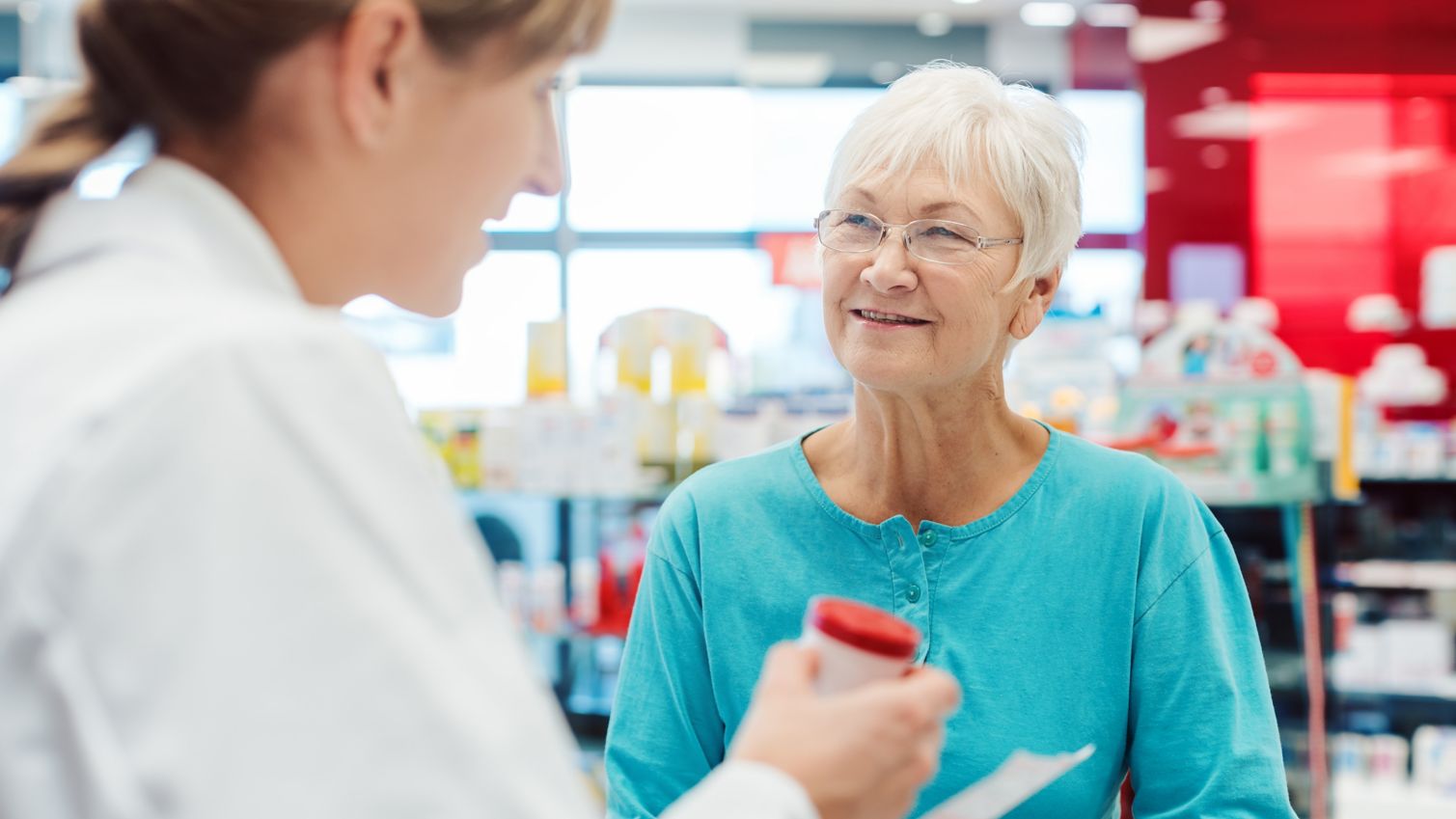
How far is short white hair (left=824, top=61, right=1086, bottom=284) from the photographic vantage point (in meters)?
1.62

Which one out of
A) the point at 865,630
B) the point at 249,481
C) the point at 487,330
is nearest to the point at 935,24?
the point at 487,330

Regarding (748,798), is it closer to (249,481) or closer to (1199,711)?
(249,481)

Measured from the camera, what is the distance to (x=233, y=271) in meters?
0.67

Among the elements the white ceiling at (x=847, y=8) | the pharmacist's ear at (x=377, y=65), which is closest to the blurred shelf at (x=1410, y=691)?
the white ceiling at (x=847, y=8)

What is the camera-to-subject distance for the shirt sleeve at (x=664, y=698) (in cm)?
159

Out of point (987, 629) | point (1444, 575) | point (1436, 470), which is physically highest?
point (987, 629)

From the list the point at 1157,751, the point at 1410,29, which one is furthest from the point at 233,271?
the point at 1410,29

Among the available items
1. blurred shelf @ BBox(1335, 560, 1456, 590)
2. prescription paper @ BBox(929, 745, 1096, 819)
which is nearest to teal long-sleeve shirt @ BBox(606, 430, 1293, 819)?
prescription paper @ BBox(929, 745, 1096, 819)

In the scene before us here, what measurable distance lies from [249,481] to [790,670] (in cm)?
39

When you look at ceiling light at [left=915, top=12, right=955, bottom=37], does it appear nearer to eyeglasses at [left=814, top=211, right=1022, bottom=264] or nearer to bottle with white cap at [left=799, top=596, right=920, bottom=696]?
eyeglasses at [left=814, top=211, right=1022, bottom=264]

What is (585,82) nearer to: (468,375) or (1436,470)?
(468,375)

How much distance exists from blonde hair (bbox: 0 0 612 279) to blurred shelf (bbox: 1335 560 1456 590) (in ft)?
17.2

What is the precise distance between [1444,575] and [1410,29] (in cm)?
295

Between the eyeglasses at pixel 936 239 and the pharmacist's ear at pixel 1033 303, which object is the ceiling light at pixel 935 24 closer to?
the pharmacist's ear at pixel 1033 303
